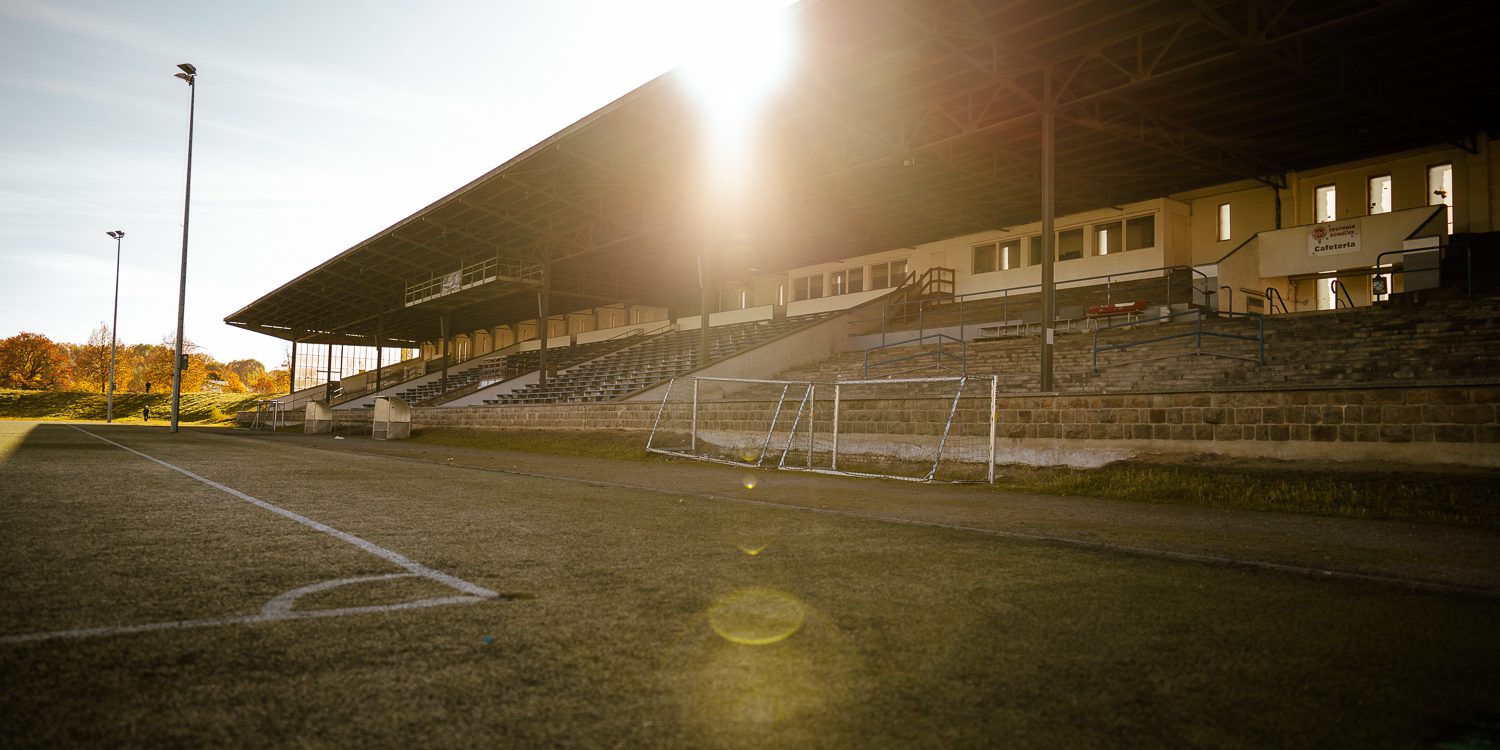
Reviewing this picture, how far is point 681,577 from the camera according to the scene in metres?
3.92

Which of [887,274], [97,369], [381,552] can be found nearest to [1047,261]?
[381,552]

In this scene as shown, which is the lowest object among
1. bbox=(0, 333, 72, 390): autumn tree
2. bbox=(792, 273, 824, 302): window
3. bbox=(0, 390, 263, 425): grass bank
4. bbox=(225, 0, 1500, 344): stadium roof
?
bbox=(0, 390, 263, 425): grass bank

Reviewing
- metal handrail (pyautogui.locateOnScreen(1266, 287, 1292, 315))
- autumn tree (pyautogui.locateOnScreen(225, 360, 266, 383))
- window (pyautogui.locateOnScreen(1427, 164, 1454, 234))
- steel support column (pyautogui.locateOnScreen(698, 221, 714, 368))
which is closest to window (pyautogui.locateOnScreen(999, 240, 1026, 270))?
metal handrail (pyautogui.locateOnScreen(1266, 287, 1292, 315))

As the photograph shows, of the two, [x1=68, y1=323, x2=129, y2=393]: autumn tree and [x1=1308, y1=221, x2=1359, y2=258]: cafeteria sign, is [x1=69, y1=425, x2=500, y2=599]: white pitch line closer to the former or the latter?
[x1=1308, y1=221, x2=1359, y2=258]: cafeteria sign

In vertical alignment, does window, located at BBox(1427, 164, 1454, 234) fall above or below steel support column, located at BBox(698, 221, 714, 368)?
above

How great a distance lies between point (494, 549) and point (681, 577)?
1413mm

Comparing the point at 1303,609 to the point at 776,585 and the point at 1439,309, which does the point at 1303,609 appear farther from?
the point at 1439,309

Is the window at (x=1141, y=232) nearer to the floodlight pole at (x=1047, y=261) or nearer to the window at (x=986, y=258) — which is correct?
the window at (x=986, y=258)

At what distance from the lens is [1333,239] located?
21703 millimetres

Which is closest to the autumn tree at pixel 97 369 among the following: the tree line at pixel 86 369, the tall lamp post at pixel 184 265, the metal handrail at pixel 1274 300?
the tree line at pixel 86 369

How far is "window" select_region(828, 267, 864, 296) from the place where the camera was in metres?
37.0

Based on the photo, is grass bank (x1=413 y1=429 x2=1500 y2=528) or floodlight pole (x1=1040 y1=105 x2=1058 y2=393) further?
floodlight pole (x1=1040 y1=105 x2=1058 y2=393)

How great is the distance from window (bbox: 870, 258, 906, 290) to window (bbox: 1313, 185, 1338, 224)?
14.9 meters

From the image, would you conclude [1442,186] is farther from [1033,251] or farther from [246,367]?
[246,367]
